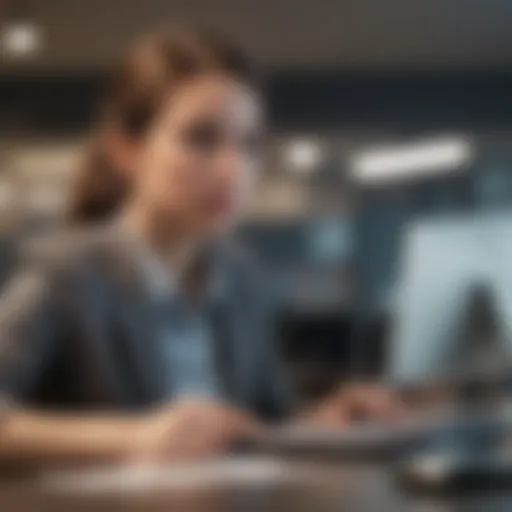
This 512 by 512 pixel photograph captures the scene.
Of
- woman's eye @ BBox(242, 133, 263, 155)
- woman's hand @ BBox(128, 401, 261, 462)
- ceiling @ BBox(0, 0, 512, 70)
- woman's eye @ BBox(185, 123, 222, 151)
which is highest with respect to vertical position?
ceiling @ BBox(0, 0, 512, 70)

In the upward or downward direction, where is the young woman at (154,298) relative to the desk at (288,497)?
upward

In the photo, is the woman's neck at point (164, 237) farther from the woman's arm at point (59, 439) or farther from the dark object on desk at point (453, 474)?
the dark object on desk at point (453, 474)

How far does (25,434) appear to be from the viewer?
91 cm

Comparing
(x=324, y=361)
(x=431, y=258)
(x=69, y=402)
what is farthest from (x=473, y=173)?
(x=69, y=402)

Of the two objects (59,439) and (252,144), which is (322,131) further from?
(59,439)

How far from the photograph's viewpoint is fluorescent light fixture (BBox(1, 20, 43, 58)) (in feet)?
3.12

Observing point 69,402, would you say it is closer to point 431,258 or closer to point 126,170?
point 126,170

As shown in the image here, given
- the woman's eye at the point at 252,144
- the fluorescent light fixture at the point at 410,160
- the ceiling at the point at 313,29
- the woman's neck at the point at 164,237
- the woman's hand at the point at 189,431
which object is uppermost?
the ceiling at the point at 313,29

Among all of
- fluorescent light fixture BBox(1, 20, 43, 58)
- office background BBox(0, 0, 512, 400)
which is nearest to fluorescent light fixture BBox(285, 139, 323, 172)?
office background BBox(0, 0, 512, 400)

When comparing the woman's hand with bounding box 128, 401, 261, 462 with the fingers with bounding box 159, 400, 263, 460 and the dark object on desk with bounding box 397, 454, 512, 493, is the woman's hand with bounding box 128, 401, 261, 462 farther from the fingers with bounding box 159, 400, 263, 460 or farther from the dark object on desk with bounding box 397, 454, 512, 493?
the dark object on desk with bounding box 397, 454, 512, 493

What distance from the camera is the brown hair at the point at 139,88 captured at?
932 millimetres

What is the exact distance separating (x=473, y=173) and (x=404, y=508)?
26 centimetres

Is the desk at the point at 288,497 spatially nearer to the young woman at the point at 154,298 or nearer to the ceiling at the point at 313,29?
the young woman at the point at 154,298

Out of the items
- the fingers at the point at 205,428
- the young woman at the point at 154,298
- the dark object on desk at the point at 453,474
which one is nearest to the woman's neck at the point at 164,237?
the young woman at the point at 154,298
